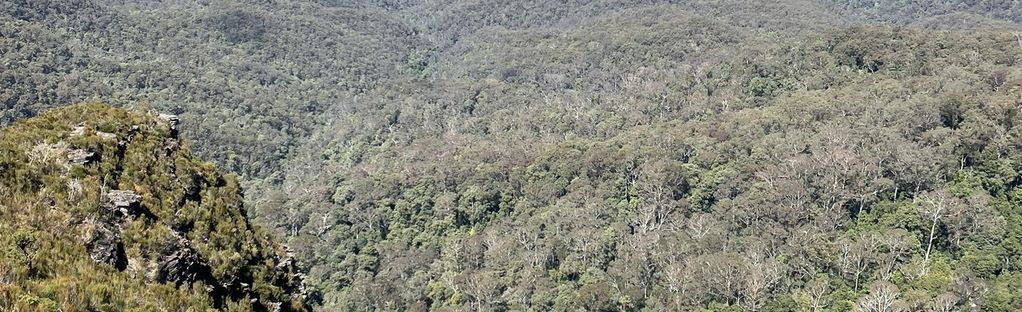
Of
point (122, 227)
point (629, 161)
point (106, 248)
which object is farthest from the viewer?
point (629, 161)

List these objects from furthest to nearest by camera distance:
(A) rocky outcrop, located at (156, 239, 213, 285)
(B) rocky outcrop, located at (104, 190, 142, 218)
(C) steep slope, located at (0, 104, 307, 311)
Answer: (B) rocky outcrop, located at (104, 190, 142, 218) < (A) rocky outcrop, located at (156, 239, 213, 285) < (C) steep slope, located at (0, 104, 307, 311)

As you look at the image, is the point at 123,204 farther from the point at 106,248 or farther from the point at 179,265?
the point at 106,248

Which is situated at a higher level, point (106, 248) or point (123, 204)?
point (106, 248)

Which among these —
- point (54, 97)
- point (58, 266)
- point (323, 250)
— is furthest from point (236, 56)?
point (58, 266)

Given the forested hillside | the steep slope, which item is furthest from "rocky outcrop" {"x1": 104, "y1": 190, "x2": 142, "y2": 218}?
the forested hillside

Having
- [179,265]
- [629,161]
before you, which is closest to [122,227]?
[179,265]

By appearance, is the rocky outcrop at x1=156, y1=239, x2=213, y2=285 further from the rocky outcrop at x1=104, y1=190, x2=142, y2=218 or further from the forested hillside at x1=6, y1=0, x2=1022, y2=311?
the forested hillside at x1=6, y1=0, x2=1022, y2=311

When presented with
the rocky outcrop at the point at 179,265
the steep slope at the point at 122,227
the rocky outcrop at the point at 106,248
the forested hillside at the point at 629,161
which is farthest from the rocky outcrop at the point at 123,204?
the forested hillside at the point at 629,161
